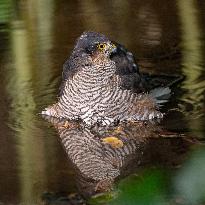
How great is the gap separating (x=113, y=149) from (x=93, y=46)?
0.93 metres

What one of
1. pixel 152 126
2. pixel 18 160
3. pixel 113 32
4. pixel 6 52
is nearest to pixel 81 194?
pixel 18 160

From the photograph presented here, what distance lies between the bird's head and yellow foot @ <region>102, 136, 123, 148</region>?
0.73m

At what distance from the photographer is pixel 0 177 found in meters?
4.83

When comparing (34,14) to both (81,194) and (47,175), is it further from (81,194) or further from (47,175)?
(47,175)

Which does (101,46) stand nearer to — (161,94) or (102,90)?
(102,90)

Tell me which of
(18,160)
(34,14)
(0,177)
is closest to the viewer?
(34,14)

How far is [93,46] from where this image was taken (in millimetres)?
5895

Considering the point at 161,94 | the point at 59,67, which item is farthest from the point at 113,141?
the point at 59,67

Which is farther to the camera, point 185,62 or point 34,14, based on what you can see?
point 185,62

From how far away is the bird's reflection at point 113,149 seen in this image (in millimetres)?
4902

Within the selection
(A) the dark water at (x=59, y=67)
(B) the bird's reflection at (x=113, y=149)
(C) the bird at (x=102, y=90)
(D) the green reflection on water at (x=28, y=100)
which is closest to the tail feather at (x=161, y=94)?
(A) the dark water at (x=59, y=67)

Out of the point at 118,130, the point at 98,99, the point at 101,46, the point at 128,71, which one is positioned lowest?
the point at 118,130

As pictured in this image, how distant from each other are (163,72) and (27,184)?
9.52 ft

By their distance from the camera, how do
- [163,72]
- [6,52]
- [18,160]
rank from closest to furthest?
1. [18,160]
2. [163,72]
3. [6,52]
